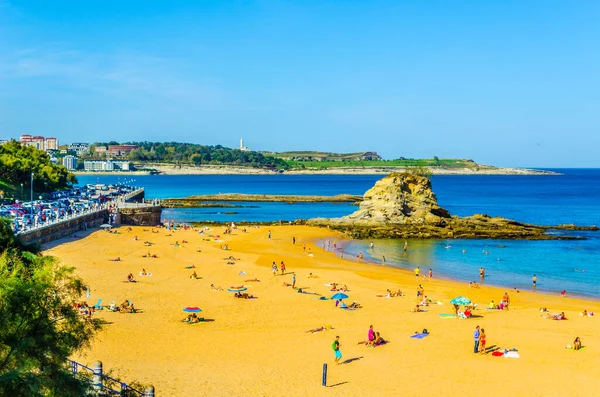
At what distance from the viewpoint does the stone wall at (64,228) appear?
1531 inches

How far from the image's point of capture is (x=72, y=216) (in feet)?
168

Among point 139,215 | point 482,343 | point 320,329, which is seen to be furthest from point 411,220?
point 482,343

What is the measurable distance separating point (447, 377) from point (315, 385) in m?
4.29

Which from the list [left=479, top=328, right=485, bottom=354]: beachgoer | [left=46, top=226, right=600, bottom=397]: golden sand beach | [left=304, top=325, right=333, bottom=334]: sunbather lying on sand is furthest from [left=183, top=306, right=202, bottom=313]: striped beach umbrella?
[left=479, top=328, right=485, bottom=354]: beachgoer

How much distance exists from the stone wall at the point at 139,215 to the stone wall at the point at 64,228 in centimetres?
239

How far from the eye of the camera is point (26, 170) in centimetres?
7431

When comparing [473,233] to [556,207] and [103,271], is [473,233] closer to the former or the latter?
[103,271]

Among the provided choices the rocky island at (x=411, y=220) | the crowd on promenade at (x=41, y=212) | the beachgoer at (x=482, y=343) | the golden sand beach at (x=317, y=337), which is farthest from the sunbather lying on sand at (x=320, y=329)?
the rocky island at (x=411, y=220)

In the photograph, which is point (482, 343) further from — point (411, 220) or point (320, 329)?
point (411, 220)

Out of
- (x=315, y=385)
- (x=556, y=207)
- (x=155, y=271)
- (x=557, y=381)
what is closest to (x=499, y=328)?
(x=557, y=381)

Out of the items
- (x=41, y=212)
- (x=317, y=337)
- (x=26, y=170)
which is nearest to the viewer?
(x=317, y=337)

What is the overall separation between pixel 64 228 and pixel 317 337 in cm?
3033

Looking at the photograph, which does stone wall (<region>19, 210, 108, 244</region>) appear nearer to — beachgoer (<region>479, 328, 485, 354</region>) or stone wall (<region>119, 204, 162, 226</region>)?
stone wall (<region>119, 204, 162, 226</region>)

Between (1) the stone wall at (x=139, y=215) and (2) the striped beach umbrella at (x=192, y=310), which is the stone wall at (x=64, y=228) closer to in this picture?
(1) the stone wall at (x=139, y=215)
